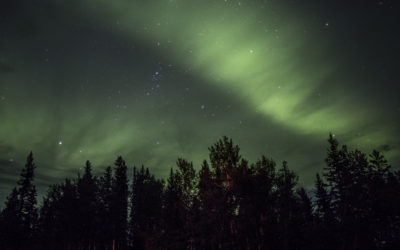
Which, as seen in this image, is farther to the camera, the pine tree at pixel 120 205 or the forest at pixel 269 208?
the pine tree at pixel 120 205

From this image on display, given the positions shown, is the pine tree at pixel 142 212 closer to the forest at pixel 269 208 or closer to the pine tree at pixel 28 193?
the forest at pixel 269 208

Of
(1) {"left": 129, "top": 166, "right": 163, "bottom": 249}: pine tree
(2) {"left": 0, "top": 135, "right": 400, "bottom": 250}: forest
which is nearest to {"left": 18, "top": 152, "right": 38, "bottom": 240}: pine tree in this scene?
(2) {"left": 0, "top": 135, "right": 400, "bottom": 250}: forest

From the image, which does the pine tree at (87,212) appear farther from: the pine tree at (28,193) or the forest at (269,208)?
the pine tree at (28,193)

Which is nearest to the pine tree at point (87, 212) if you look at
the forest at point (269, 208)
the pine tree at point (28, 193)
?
the forest at point (269, 208)

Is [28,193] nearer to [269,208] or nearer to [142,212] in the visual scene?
[142,212]

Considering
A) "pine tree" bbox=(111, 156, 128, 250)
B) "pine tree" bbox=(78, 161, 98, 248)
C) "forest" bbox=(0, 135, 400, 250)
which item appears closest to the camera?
"forest" bbox=(0, 135, 400, 250)

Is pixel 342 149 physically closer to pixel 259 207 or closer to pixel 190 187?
pixel 259 207

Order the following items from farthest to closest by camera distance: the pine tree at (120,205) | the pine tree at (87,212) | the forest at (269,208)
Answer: the pine tree at (120,205) → the pine tree at (87,212) → the forest at (269,208)

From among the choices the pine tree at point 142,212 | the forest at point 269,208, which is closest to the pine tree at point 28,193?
the forest at point 269,208

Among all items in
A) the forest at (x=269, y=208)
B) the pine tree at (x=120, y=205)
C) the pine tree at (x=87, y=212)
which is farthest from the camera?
the pine tree at (x=120, y=205)

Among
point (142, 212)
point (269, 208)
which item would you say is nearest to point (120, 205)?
point (142, 212)

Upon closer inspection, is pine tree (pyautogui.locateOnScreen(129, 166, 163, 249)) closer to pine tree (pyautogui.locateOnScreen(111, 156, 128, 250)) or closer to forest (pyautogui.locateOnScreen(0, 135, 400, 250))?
pine tree (pyautogui.locateOnScreen(111, 156, 128, 250))

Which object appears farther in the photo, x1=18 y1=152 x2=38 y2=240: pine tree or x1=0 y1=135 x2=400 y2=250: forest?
x1=18 y1=152 x2=38 y2=240: pine tree

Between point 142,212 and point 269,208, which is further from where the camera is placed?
point 142,212
